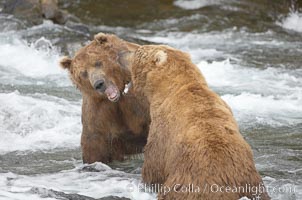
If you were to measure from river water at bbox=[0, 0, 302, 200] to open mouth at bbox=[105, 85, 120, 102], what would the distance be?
0.72 m

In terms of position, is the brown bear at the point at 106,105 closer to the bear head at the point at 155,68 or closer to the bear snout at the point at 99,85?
the bear snout at the point at 99,85

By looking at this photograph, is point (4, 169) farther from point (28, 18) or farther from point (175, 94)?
point (28, 18)

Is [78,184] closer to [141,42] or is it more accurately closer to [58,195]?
[58,195]

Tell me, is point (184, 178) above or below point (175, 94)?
below

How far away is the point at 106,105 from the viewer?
6262 mm

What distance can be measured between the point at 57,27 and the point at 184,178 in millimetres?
11074

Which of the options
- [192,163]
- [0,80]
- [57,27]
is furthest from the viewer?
[57,27]

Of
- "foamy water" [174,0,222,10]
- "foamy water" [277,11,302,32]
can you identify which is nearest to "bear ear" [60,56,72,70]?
"foamy water" [277,11,302,32]

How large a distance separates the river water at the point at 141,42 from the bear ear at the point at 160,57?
1023 mm

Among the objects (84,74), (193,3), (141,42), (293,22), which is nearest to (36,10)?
(141,42)

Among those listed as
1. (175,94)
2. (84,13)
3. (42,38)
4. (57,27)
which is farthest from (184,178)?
(84,13)

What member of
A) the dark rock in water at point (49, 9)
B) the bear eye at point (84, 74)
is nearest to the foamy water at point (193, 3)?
the dark rock in water at point (49, 9)

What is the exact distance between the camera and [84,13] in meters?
19.4

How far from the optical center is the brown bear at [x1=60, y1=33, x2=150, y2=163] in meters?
6.11
